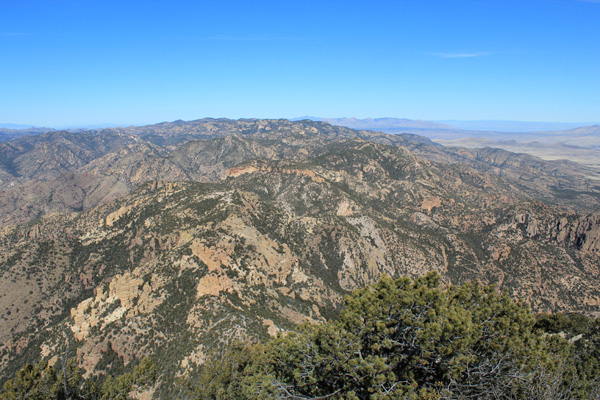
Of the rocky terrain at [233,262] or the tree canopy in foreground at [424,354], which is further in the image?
the rocky terrain at [233,262]

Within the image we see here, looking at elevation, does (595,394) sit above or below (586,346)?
above

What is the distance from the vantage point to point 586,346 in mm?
37188

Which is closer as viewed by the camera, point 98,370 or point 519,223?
point 98,370

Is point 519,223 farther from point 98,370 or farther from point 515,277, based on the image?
point 98,370

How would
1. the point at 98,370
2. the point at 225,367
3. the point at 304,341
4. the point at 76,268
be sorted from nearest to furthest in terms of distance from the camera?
the point at 304,341 < the point at 225,367 < the point at 98,370 < the point at 76,268

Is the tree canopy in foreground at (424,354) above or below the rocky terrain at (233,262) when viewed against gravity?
above

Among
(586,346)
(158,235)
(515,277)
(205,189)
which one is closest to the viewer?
(586,346)

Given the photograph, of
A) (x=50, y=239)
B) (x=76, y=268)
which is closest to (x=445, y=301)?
(x=76, y=268)

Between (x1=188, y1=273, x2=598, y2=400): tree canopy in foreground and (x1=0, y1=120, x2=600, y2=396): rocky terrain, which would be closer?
(x1=188, y1=273, x2=598, y2=400): tree canopy in foreground

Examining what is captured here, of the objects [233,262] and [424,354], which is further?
[233,262]

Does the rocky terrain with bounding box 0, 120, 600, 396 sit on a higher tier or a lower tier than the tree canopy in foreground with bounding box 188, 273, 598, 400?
lower

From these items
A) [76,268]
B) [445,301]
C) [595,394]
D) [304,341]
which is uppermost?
[445,301]

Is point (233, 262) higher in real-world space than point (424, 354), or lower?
lower

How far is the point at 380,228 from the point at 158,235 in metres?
61.8
